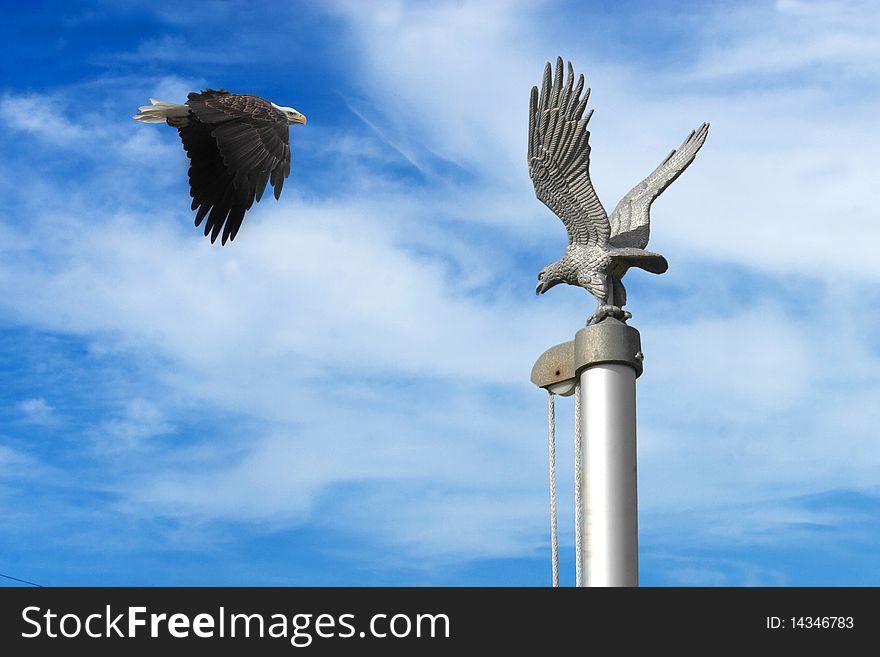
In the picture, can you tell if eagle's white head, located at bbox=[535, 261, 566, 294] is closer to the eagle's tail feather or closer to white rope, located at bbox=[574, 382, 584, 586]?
white rope, located at bbox=[574, 382, 584, 586]

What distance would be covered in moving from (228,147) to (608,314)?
13.3 ft

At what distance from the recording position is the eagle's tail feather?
11.3 m

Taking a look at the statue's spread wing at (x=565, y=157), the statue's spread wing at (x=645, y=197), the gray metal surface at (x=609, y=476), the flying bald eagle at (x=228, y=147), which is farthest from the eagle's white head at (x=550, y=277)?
the flying bald eagle at (x=228, y=147)

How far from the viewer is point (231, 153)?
34.9ft

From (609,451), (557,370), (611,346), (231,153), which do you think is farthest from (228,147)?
(609,451)

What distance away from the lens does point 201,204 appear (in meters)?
10.6

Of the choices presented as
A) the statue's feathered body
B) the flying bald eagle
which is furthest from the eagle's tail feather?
the statue's feathered body

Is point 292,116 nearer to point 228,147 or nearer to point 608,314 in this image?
→ point 228,147

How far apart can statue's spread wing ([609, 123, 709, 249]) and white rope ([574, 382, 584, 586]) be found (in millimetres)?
1378

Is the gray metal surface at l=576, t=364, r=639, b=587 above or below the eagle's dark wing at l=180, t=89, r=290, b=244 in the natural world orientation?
below
